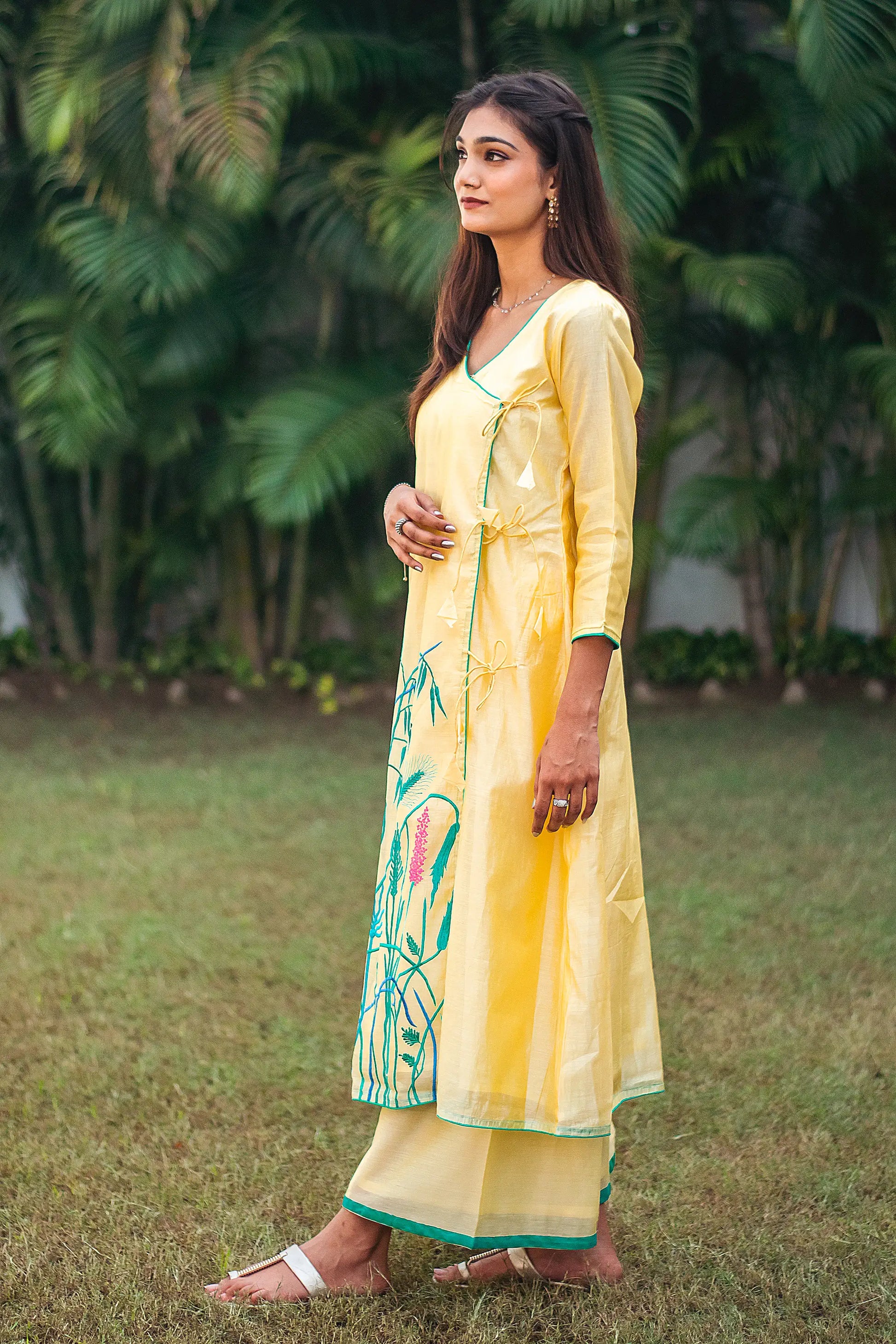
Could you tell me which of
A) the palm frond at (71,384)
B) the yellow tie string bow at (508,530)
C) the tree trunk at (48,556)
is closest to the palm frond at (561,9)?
the palm frond at (71,384)

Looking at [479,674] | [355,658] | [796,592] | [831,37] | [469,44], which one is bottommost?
[355,658]

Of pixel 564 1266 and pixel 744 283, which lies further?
pixel 744 283

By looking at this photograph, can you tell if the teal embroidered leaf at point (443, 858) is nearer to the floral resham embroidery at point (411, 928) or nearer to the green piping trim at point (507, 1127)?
the floral resham embroidery at point (411, 928)

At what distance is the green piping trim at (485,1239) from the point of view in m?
1.79

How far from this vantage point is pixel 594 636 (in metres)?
1.71

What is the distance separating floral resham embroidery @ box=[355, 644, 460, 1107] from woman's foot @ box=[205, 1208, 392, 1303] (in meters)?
0.20

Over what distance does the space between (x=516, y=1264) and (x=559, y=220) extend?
4.87 feet

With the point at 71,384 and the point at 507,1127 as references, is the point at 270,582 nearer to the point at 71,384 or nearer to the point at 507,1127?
the point at 71,384

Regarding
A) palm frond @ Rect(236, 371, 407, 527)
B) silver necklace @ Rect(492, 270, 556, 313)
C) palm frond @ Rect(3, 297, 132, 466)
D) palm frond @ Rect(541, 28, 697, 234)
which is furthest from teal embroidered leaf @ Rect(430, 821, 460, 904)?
palm frond @ Rect(3, 297, 132, 466)

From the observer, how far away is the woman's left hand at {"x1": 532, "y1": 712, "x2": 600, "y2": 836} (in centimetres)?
172

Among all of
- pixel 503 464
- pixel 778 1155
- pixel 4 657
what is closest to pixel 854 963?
pixel 778 1155

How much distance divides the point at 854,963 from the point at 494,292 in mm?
2025

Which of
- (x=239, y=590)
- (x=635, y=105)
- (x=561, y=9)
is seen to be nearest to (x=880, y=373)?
(x=635, y=105)

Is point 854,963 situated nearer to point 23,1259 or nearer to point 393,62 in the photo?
point 23,1259
